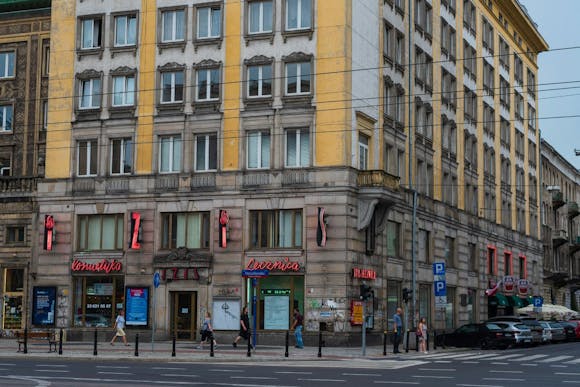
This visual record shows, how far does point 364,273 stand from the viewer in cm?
4862

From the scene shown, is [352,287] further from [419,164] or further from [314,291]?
[419,164]

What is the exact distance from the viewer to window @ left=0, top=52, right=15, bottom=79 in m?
59.8

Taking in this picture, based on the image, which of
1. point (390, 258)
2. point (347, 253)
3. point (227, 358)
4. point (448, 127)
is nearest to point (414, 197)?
point (390, 258)

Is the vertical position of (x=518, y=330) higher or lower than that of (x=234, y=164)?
lower

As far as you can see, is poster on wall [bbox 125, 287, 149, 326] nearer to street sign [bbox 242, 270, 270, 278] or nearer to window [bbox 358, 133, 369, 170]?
street sign [bbox 242, 270, 270, 278]

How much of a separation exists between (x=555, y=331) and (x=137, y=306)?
25789 mm

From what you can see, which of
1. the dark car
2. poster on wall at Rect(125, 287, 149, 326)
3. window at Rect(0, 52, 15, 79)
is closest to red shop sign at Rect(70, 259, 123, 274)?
poster on wall at Rect(125, 287, 149, 326)

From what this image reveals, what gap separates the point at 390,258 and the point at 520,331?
8071 mm

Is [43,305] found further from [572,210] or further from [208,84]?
[572,210]

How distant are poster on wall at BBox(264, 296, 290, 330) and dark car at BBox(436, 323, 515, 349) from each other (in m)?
8.09

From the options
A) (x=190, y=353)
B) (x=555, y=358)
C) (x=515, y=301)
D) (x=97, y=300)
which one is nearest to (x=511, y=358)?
(x=555, y=358)

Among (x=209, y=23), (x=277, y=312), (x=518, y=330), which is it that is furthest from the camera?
(x=209, y=23)

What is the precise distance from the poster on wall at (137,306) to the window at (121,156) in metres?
6.64

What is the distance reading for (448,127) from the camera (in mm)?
65875
